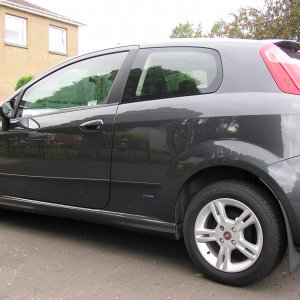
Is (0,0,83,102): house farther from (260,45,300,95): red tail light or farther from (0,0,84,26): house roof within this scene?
(260,45,300,95): red tail light

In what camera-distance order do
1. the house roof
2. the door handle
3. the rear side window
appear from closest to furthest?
the rear side window, the door handle, the house roof

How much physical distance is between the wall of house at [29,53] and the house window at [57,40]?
0.21m

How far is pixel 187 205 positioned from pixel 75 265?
1.02 m

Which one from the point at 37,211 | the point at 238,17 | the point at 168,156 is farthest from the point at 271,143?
the point at 238,17

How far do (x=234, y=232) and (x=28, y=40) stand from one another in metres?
21.2

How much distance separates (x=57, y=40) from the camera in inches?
963

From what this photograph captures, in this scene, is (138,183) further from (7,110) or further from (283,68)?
(7,110)

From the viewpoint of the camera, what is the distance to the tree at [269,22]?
49.1 ft

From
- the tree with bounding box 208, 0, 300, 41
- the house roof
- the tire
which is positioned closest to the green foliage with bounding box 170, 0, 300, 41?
the tree with bounding box 208, 0, 300, 41

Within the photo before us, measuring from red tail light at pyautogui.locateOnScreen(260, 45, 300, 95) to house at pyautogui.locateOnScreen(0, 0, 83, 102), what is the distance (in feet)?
63.9

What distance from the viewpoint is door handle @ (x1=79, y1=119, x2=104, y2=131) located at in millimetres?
3693

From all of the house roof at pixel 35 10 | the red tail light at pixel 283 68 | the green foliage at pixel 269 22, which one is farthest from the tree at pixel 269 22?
the red tail light at pixel 283 68

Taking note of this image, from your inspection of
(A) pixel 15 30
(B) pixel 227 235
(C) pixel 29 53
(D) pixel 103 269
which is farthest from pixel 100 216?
(A) pixel 15 30

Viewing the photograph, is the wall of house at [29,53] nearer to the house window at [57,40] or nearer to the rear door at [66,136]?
the house window at [57,40]
